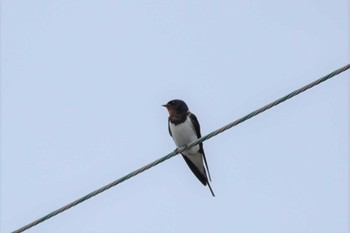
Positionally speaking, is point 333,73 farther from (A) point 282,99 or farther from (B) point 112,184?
(B) point 112,184

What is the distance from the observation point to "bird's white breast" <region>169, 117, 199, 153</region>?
9.62 m

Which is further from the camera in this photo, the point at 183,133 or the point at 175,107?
the point at 175,107

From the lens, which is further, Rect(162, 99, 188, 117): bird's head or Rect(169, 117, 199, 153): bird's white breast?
Rect(162, 99, 188, 117): bird's head

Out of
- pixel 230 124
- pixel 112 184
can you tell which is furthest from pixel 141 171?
pixel 230 124

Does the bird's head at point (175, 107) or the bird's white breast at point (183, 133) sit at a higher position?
the bird's head at point (175, 107)

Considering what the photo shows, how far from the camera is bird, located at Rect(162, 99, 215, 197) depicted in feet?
31.6

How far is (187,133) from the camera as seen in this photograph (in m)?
9.63

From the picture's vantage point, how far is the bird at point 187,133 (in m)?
9.64

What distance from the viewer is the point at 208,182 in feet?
32.9

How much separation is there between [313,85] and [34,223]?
2.10m

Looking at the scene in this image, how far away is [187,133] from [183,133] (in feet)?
0.15

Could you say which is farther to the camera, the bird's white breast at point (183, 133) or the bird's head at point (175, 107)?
the bird's head at point (175, 107)

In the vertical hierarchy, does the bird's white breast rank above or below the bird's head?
below

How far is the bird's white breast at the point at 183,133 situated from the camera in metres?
9.62
